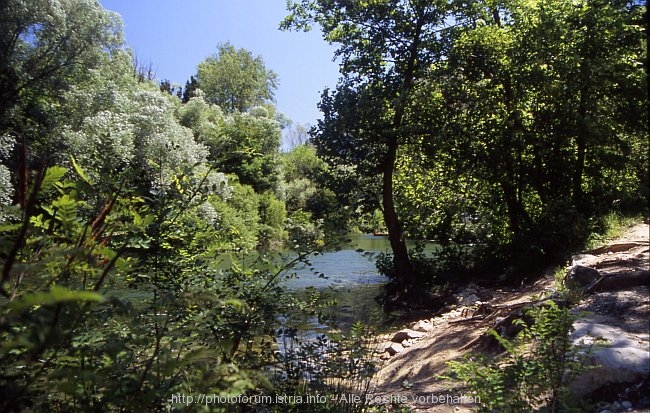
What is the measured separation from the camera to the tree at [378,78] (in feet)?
A: 39.5

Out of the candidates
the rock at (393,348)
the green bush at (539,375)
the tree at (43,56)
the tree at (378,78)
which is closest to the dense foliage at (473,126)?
the tree at (378,78)

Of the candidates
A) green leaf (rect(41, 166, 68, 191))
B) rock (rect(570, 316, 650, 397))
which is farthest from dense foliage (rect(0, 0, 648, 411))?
rock (rect(570, 316, 650, 397))

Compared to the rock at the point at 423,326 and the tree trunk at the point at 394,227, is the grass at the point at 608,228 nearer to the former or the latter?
the rock at the point at 423,326

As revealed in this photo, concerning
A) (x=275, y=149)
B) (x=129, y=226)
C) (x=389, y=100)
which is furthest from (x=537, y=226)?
(x=275, y=149)

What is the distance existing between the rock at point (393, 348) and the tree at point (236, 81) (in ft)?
147

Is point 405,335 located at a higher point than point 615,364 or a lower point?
lower

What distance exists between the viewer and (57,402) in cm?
275

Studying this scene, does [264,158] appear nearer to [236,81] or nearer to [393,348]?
[393,348]

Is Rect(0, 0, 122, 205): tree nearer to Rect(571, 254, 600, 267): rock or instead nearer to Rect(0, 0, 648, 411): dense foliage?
Rect(0, 0, 648, 411): dense foliage

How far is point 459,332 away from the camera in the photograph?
695cm

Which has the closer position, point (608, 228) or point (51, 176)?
point (51, 176)

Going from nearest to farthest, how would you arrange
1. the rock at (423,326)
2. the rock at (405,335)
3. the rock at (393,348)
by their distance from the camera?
1. the rock at (393,348)
2. the rock at (405,335)
3. the rock at (423,326)

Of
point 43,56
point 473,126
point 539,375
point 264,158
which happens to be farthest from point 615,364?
point 43,56

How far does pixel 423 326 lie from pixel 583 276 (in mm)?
3677
